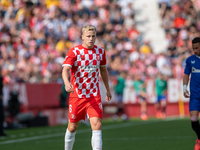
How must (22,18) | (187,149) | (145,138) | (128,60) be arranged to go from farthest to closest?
(22,18)
(128,60)
(145,138)
(187,149)

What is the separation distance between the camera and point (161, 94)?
71.5ft

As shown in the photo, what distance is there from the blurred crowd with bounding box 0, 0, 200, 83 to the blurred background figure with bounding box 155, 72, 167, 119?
71 cm

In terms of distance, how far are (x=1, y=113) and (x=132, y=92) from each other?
960 cm

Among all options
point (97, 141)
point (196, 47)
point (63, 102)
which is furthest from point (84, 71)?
point (63, 102)

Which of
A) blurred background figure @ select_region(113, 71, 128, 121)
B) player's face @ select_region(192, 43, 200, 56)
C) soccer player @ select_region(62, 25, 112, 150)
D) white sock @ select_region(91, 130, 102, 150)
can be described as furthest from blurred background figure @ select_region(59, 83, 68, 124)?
white sock @ select_region(91, 130, 102, 150)

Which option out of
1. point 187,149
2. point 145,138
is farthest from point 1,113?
point 187,149

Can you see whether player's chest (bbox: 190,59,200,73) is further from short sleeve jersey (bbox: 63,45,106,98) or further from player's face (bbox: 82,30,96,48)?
player's face (bbox: 82,30,96,48)

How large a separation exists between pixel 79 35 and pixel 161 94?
21.2ft

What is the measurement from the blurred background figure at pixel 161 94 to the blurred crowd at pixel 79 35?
27.9 inches

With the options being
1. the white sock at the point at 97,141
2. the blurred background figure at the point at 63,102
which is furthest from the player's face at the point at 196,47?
the blurred background figure at the point at 63,102

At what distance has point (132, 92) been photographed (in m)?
22.6

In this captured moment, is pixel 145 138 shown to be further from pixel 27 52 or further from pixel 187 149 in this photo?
pixel 27 52

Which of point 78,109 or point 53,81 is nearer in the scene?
point 78,109

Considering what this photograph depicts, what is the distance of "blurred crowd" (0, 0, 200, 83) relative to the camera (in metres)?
22.7
